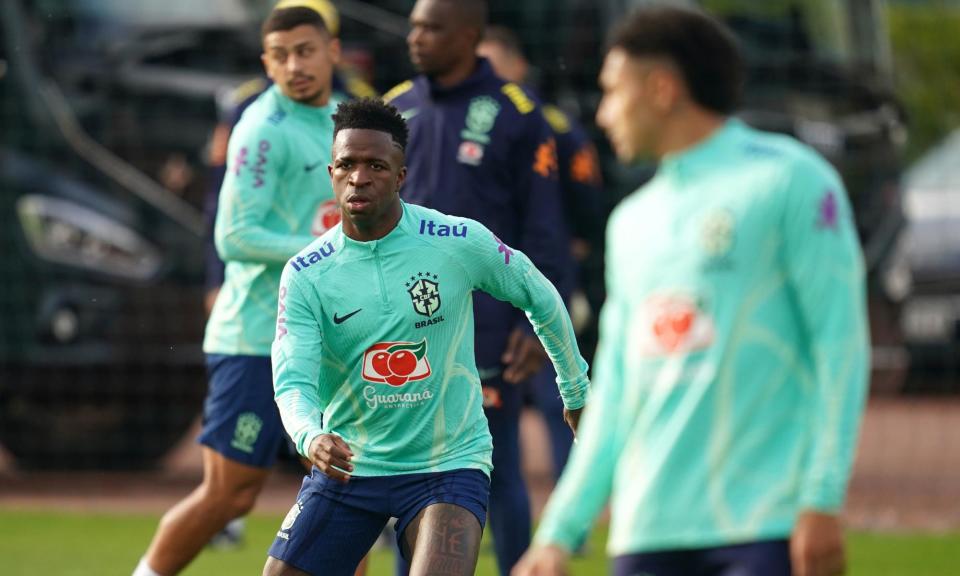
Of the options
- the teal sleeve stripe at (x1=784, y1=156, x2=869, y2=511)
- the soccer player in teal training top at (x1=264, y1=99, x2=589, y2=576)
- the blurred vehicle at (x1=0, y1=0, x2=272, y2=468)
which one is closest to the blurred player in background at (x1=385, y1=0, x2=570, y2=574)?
the soccer player in teal training top at (x1=264, y1=99, x2=589, y2=576)

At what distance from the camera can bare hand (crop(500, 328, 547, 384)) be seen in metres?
6.81

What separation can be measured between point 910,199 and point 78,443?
836cm

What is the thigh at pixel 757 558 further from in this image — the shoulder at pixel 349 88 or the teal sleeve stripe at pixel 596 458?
the shoulder at pixel 349 88

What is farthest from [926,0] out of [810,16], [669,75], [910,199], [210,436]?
[669,75]

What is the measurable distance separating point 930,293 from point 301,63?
9.51 metres

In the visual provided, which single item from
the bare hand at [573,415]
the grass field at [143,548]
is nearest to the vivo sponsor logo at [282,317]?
the bare hand at [573,415]

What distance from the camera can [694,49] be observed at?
390 cm

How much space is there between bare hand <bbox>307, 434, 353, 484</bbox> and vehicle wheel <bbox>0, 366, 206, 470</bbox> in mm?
6889

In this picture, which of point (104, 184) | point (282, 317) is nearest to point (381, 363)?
point (282, 317)

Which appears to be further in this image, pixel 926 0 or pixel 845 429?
pixel 926 0

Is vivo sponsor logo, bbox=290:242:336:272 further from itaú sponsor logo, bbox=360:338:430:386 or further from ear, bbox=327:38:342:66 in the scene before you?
ear, bbox=327:38:342:66

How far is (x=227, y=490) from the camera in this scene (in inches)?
268

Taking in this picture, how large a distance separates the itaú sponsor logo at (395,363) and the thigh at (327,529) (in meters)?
0.29

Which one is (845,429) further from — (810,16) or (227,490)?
(810,16)
